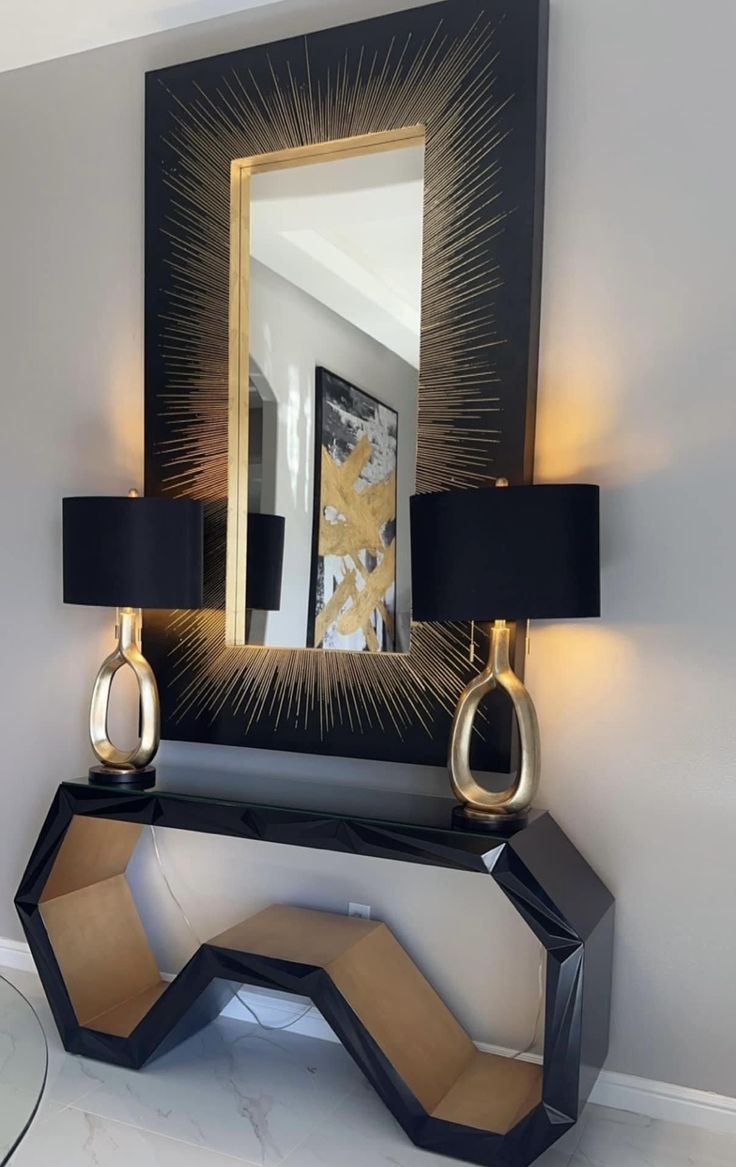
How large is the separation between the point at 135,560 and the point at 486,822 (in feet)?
3.35

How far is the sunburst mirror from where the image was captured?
2.21 m

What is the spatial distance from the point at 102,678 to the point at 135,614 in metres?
0.19

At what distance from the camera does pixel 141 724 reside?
2.46 m

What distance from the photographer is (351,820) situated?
2.04 meters

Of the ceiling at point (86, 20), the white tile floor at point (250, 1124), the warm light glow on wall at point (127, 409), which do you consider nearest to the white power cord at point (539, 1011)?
the white tile floor at point (250, 1124)

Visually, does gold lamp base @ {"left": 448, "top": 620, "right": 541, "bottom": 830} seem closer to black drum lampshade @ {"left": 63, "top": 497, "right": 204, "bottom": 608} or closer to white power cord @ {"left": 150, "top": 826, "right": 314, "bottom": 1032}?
black drum lampshade @ {"left": 63, "top": 497, "right": 204, "bottom": 608}

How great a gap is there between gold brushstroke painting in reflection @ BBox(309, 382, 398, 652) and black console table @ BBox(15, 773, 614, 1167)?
0.40m

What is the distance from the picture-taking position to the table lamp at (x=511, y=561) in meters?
1.90

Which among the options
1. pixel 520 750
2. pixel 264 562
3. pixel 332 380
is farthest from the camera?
pixel 264 562

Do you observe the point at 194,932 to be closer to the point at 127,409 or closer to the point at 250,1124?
the point at 250,1124

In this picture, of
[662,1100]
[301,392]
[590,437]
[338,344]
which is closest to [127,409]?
[301,392]

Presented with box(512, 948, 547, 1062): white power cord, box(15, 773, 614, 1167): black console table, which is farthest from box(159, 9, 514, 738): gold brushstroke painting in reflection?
box(512, 948, 547, 1062): white power cord

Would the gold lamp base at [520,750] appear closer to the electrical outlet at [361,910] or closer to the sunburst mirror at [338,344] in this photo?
the sunburst mirror at [338,344]

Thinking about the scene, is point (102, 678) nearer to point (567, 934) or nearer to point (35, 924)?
point (35, 924)
